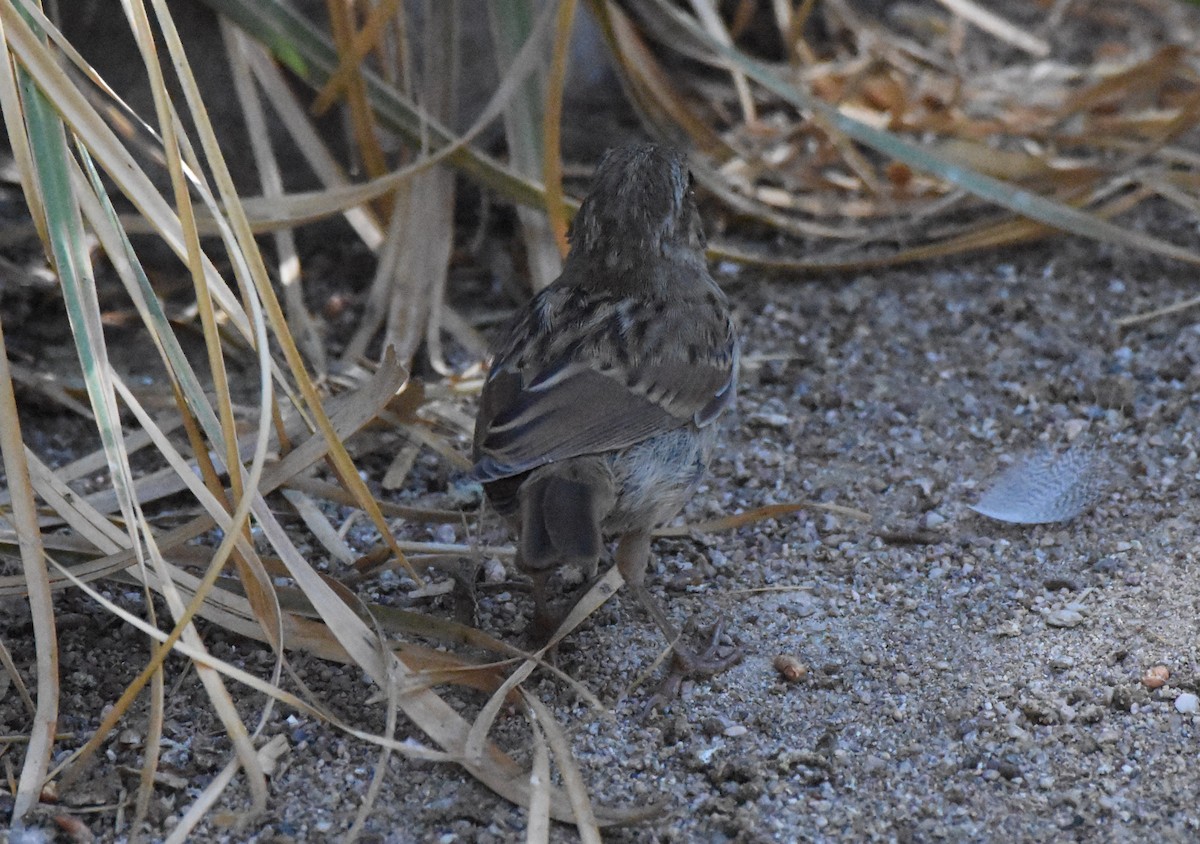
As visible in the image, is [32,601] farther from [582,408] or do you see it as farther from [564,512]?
[582,408]

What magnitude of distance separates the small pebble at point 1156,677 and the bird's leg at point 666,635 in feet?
3.20

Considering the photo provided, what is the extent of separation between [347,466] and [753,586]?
1.24 metres

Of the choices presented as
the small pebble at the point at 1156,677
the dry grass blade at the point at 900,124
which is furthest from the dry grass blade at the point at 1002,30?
the small pebble at the point at 1156,677

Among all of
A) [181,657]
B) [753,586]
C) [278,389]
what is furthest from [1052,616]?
[278,389]

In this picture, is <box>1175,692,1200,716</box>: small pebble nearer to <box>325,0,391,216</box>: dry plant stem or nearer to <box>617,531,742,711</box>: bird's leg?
<box>617,531,742,711</box>: bird's leg

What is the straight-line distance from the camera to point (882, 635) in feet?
12.3

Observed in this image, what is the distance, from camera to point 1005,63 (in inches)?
275

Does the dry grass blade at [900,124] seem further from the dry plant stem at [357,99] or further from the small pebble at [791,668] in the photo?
the small pebble at [791,668]

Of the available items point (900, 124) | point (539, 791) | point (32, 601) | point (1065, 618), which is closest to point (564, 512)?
point (539, 791)

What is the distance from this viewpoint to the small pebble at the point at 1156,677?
3441 millimetres

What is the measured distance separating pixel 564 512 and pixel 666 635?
1.71ft

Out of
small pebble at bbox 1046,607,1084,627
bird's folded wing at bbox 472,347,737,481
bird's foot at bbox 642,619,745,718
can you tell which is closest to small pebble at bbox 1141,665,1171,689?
small pebble at bbox 1046,607,1084,627

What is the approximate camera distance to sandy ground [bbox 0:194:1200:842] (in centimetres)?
314

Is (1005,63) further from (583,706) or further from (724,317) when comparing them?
(583,706)
